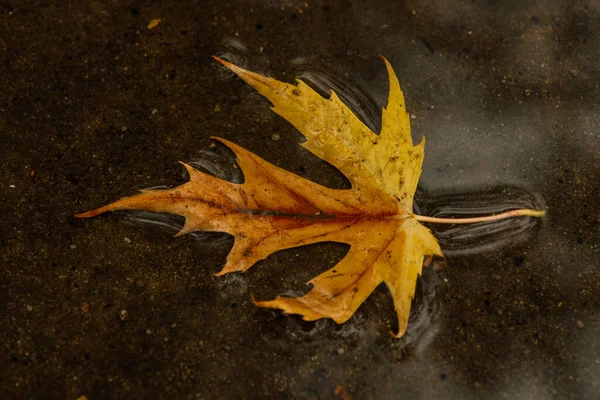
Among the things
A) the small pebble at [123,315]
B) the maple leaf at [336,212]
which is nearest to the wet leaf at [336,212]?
the maple leaf at [336,212]

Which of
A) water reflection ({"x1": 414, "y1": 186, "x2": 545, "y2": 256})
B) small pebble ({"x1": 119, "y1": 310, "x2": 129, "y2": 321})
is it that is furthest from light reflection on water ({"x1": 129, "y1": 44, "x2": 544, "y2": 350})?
small pebble ({"x1": 119, "y1": 310, "x2": 129, "y2": 321})

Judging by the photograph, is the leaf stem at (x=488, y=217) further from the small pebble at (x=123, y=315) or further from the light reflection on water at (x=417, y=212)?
the small pebble at (x=123, y=315)

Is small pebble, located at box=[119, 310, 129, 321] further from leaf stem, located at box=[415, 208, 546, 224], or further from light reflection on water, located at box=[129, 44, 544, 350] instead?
leaf stem, located at box=[415, 208, 546, 224]

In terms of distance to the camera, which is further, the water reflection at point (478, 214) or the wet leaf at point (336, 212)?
the water reflection at point (478, 214)

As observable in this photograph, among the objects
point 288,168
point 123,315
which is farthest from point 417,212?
point 123,315

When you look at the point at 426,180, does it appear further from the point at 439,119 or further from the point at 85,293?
the point at 85,293

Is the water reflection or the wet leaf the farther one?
the water reflection

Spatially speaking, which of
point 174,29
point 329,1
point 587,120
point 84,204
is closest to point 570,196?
point 587,120

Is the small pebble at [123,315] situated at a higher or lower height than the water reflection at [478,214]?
lower
